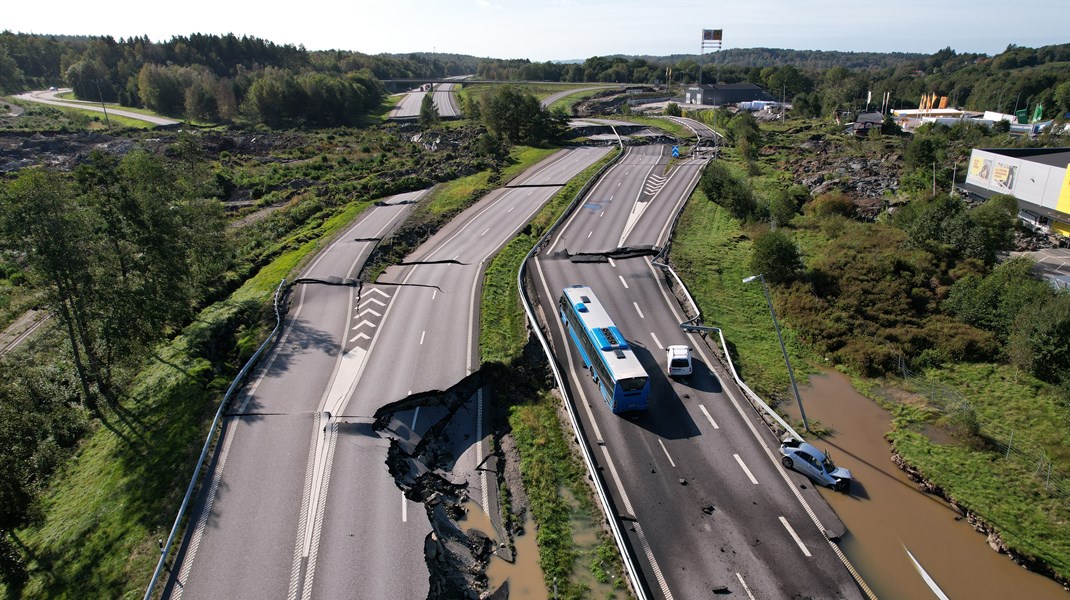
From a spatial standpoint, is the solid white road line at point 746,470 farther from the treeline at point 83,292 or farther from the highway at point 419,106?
the highway at point 419,106

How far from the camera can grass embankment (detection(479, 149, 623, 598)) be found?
71.9 ft

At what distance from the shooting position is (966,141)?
95500 mm

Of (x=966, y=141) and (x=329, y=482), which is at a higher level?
(x=966, y=141)

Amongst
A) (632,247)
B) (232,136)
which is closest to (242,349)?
(632,247)

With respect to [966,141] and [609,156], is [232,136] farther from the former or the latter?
[966,141]

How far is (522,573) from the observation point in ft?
72.5

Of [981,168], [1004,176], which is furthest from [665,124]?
[1004,176]

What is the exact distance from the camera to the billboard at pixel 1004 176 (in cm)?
6412

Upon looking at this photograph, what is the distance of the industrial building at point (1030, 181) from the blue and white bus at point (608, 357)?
54305 mm

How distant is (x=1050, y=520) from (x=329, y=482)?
30.9m

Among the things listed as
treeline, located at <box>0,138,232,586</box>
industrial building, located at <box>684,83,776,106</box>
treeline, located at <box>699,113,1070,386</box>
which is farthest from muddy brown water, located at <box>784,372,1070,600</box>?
industrial building, located at <box>684,83,776,106</box>

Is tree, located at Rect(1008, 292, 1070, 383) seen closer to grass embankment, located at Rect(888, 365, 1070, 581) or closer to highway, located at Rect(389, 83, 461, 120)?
grass embankment, located at Rect(888, 365, 1070, 581)

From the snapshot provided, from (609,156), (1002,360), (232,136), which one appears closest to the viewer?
(1002,360)

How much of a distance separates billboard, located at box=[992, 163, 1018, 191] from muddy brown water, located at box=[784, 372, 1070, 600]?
53.9 metres
